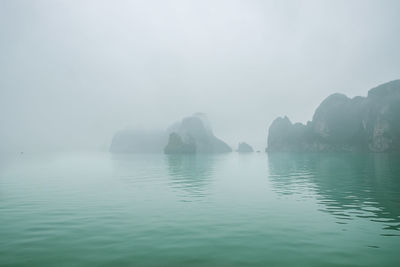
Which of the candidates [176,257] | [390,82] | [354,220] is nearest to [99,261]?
[176,257]

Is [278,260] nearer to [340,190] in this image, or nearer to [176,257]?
[176,257]

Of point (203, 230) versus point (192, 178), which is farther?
point (192, 178)

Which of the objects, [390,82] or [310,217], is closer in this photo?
[310,217]

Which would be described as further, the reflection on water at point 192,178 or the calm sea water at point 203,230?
the reflection on water at point 192,178

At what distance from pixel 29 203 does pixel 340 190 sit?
34527mm

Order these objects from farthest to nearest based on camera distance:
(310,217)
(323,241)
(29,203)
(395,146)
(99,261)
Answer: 1. (395,146)
2. (29,203)
3. (310,217)
4. (323,241)
5. (99,261)

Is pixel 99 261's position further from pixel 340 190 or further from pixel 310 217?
pixel 340 190

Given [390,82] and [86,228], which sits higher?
[390,82]

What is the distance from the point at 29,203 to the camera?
24641 mm

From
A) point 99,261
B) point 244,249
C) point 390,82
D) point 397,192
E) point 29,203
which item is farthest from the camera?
point 390,82

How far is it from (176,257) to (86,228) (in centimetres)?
814

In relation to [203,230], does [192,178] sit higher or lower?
higher

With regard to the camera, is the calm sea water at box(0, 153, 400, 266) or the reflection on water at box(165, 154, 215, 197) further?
the reflection on water at box(165, 154, 215, 197)

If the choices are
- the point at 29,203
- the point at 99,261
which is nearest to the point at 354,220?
the point at 99,261
